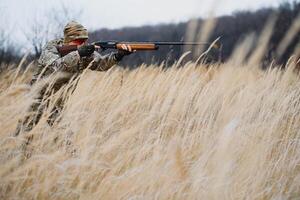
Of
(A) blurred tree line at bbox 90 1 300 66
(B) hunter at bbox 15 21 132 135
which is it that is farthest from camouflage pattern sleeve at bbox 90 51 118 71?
(A) blurred tree line at bbox 90 1 300 66

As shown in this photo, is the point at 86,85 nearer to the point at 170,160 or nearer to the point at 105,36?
the point at 170,160

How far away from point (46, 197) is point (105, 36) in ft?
178

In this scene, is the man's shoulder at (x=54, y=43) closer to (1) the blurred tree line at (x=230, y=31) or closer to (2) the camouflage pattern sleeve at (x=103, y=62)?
(2) the camouflage pattern sleeve at (x=103, y=62)

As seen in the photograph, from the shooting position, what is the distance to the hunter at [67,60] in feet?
11.1

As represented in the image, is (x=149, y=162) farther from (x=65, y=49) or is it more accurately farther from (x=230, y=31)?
(x=230, y=31)

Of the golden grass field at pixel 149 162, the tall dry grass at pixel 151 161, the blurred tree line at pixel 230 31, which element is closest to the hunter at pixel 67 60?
the tall dry grass at pixel 151 161

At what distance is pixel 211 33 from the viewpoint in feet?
10.2

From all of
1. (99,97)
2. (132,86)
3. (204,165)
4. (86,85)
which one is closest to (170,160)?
(204,165)

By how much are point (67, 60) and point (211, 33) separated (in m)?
1.03

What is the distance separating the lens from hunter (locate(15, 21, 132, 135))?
133 inches

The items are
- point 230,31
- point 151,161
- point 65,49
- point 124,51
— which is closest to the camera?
point 151,161

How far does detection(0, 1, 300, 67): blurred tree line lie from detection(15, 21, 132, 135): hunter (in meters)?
0.70

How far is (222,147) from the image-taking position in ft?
7.42

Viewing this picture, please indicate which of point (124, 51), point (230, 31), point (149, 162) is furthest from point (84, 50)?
point (230, 31)
